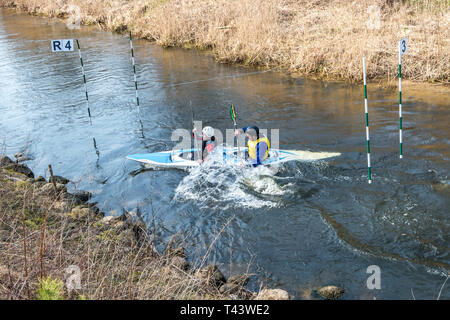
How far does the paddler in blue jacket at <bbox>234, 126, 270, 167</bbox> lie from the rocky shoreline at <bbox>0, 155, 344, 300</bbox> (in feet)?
6.95

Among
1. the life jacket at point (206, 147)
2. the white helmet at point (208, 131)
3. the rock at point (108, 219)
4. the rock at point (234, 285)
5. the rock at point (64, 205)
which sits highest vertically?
the white helmet at point (208, 131)

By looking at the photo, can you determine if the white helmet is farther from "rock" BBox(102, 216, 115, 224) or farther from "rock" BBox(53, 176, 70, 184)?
"rock" BBox(53, 176, 70, 184)

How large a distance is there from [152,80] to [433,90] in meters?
7.53

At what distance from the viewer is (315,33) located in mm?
11961

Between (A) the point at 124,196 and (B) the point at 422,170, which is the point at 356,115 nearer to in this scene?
(B) the point at 422,170

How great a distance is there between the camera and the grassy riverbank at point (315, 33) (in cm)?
1030

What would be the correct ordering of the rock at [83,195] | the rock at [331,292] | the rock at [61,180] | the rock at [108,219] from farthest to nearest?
the rock at [61,180] < the rock at [83,195] < the rock at [108,219] < the rock at [331,292]

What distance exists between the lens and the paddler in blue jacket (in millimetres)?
6656

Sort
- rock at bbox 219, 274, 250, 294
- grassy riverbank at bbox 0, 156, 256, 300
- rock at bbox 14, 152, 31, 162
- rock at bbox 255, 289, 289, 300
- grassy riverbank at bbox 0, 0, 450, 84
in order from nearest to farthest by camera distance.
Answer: grassy riverbank at bbox 0, 156, 256, 300, rock at bbox 255, 289, 289, 300, rock at bbox 219, 274, 250, 294, rock at bbox 14, 152, 31, 162, grassy riverbank at bbox 0, 0, 450, 84

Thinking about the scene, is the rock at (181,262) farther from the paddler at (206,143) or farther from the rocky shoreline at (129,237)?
the paddler at (206,143)

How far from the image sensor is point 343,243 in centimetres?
500

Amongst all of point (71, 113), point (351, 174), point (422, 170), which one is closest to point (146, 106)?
point (71, 113)

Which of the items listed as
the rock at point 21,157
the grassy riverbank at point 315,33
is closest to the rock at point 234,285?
the rock at point 21,157

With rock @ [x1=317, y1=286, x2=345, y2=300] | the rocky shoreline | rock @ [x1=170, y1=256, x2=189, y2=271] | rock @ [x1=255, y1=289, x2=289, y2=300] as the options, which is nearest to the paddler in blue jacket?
the rocky shoreline
